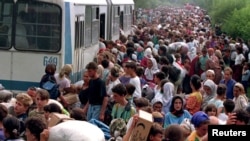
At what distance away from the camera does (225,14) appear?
153 feet

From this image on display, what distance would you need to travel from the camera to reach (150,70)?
17312 millimetres

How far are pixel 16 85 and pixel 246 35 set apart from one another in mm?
19975

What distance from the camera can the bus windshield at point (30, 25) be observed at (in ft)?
50.5

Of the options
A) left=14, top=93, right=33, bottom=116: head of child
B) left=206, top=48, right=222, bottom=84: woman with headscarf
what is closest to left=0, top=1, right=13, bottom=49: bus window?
left=14, top=93, right=33, bottom=116: head of child

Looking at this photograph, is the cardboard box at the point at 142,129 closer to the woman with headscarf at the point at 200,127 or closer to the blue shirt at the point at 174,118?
the woman with headscarf at the point at 200,127

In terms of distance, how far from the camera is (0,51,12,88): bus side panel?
15.4 meters

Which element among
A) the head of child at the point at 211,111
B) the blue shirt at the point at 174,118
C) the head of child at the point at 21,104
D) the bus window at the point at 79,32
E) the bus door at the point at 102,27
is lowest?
the blue shirt at the point at 174,118

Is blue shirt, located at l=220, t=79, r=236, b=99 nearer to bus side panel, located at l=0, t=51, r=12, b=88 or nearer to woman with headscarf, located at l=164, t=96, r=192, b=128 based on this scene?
woman with headscarf, located at l=164, t=96, r=192, b=128

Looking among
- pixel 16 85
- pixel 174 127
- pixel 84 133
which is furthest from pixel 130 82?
pixel 84 133

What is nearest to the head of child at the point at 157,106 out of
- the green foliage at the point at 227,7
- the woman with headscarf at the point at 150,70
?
the woman with headscarf at the point at 150,70

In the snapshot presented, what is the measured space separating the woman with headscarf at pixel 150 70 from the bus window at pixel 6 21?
11.1 feet

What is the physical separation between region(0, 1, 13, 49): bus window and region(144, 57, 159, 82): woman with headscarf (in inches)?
134

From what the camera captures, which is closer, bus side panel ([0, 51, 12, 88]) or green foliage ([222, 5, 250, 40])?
bus side panel ([0, 51, 12, 88])

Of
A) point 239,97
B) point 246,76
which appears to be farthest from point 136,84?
point 246,76
